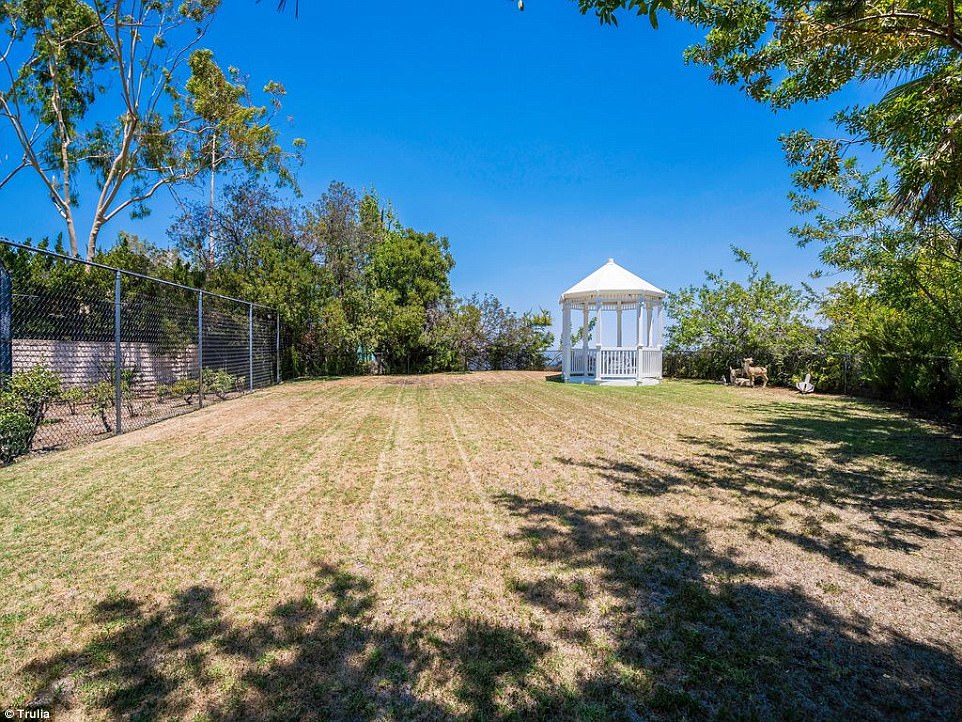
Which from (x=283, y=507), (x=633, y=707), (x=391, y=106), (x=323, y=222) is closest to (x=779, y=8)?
(x=633, y=707)

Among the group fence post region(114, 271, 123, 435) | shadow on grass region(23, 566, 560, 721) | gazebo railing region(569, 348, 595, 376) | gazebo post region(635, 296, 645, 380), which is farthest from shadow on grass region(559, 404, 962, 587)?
gazebo railing region(569, 348, 595, 376)

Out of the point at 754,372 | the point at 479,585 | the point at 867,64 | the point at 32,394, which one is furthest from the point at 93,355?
the point at 754,372

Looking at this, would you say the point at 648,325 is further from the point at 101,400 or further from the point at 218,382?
the point at 101,400

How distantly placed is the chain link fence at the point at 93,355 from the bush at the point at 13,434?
0.04 feet

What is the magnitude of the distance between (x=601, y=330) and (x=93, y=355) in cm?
1396

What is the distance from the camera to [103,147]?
17828 mm

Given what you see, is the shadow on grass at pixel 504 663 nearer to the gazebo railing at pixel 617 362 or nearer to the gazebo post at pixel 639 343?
the gazebo post at pixel 639 343

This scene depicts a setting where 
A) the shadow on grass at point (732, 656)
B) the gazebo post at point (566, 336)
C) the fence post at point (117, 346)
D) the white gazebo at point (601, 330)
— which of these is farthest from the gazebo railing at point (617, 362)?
the shadow on grass at point (732, 656)

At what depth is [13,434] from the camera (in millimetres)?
5172

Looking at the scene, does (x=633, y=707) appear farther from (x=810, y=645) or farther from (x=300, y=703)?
(x=300, y=703)

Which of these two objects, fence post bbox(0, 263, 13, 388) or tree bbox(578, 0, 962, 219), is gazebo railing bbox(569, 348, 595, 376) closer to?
tree bbox(578, 0, 962, 219)

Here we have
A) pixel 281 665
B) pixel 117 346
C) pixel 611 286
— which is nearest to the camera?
pixel 281 665

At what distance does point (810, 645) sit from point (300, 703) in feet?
6.98

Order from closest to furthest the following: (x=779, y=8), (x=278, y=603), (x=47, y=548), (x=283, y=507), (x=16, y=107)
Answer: (x=278, y=603)
(x=47, y=548)
(x=283, y=507)
(x=779, y=8)
(x=16, y=107)
